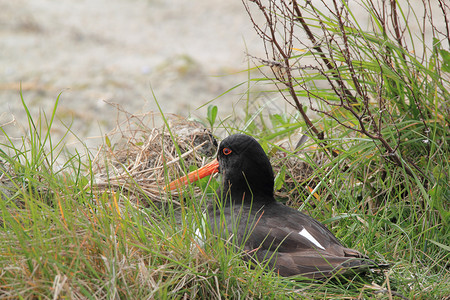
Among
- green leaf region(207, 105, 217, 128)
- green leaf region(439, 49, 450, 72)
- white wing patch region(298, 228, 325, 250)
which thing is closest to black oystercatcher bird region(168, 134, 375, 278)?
white wing patch region(298, 228, 325, 250)

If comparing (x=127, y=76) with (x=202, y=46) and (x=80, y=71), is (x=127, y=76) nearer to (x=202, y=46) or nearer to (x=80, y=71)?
(x=80, y=71)

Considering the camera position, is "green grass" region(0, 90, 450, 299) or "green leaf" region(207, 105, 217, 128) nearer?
"green grass" region(0, 90, 450, 299)

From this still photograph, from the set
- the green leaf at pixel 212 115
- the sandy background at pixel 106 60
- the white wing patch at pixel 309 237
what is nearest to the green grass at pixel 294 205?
the white wing patch at pixel 309 237

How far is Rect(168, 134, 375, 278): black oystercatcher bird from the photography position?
3.01 metres

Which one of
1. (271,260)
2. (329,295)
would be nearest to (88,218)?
(271,260)

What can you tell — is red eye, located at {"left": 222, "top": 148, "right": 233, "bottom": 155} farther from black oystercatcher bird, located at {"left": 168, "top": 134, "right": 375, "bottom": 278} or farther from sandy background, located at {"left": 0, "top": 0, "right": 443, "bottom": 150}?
sandy background, located at {"left": 0, "top": 0, "right": 443, "bottom": 150}

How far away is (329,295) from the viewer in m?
2.84

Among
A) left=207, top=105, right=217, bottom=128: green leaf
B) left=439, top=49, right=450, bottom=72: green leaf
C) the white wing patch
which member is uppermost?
left=439, top=49, right=450, bottom=72: green leaf

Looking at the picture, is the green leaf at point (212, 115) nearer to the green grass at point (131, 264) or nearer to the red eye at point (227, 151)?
the red eye at point (227, 151)

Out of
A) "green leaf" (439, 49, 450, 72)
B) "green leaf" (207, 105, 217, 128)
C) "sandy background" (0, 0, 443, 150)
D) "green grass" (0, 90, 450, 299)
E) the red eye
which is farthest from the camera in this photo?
"sandy background" (0, 0, 443, 150)

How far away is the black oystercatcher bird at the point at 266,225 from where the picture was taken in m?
3.01

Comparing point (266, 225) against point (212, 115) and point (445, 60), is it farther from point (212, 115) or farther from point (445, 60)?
point (445, 60)

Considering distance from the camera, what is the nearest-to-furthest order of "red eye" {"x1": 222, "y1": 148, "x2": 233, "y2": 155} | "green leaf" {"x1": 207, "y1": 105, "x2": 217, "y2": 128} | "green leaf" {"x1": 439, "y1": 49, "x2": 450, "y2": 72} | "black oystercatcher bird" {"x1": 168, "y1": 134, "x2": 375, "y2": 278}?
"black oystercatcher bird" {"x1": 168, "y1": 134, "x2": 375, "y2": 278} < "green leaf" {"x1": 439, "y1": 49, "x2": 450, "y2": 72} < "red eye" {"x1": 222, "y1": 148, "x2": 233, "y2": 155} < "green leaf" {"x1": 207, "y1": 105, "x2": 217, "y2": 128}

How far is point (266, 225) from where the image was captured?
335 cm
